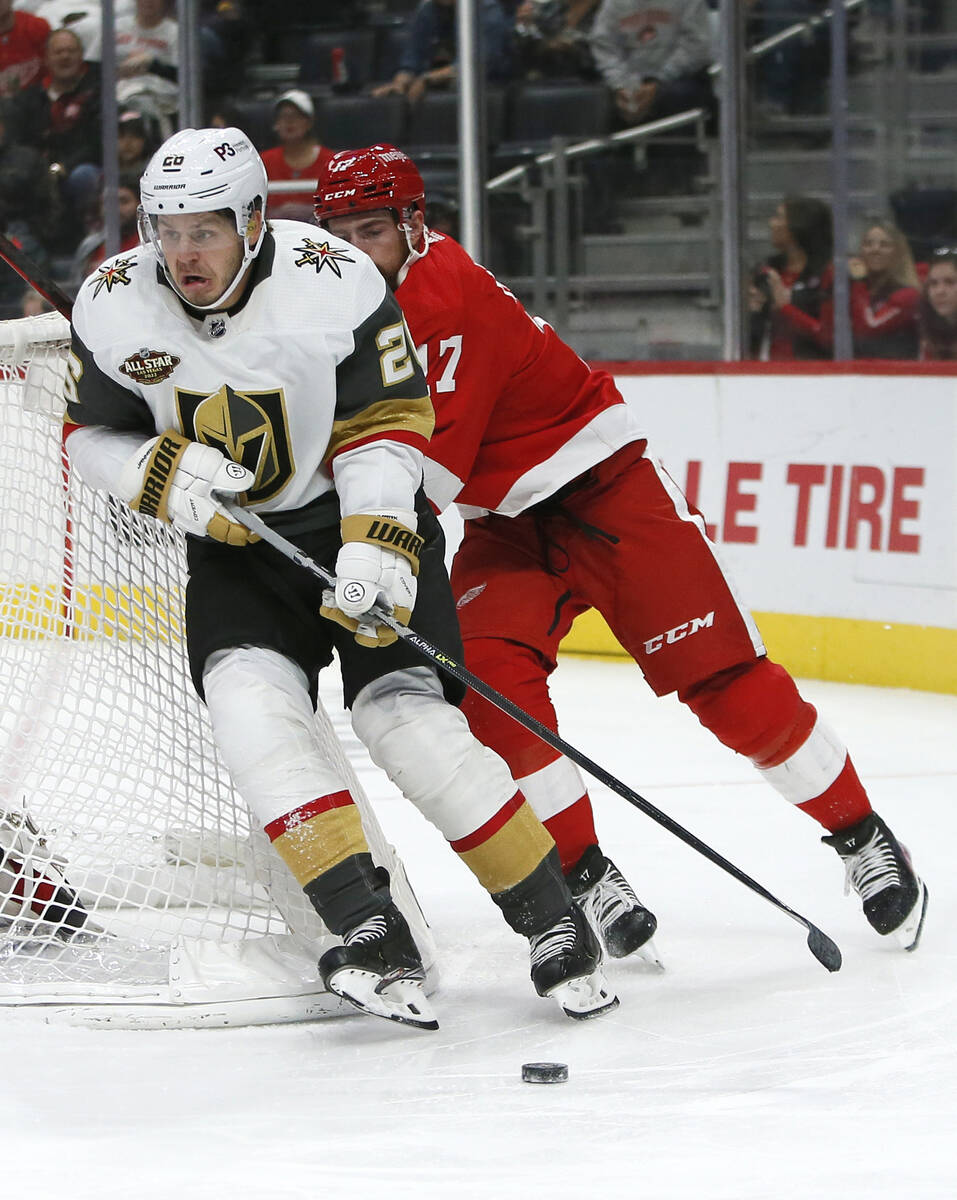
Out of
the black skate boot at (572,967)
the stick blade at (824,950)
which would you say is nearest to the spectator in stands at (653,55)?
the stick blade at (824,950)

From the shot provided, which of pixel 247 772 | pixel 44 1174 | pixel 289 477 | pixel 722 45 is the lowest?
pixel 44 1174

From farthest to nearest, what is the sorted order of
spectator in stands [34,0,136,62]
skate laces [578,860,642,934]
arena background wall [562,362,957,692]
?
spectator in stands [34,0,136,62], arena background wall [562,362,957,692], skate laces [578,860,642,934]

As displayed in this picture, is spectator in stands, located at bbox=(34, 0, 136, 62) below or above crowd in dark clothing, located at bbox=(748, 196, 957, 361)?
above

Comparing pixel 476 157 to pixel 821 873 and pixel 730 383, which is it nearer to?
pixel 730 383

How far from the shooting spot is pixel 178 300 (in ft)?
7.85

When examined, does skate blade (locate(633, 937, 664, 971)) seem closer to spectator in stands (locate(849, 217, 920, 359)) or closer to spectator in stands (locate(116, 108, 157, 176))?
spectator in stands (locate(849, 217, 920, 359))

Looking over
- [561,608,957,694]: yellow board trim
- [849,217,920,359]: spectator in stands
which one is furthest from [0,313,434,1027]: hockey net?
[849,217,920,359]: spectator in stands

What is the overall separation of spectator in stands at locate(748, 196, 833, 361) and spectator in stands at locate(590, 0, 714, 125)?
512 millimetres

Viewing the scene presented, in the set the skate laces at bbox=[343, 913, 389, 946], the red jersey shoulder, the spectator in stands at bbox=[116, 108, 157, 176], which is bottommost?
the skate laces at bbox=[343, 913, 389, 946]

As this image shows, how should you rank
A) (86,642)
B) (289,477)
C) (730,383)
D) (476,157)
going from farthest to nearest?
(476,157)
(730,383)
(86,642)
(289,477)

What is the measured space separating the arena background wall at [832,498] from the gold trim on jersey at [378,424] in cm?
258

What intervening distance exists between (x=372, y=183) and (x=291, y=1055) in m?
1.15

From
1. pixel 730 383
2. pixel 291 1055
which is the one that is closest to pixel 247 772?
pixel 291 1055

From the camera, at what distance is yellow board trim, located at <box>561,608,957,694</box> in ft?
15.7
